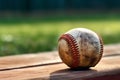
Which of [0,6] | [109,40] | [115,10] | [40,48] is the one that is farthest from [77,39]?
[115,10]

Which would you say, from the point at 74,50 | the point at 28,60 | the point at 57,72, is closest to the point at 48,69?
the point at 57,72

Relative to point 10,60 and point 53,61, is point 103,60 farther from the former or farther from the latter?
point 10,60

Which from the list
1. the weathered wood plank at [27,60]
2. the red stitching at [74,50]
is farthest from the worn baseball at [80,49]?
→ the weathered wood plank at [27,60]

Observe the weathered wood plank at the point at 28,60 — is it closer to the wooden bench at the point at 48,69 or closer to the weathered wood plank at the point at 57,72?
the wooden bench at the point at 48,69

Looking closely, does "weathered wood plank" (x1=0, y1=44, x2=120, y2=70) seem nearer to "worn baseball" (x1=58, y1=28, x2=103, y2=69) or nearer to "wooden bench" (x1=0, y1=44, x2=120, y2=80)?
"wooden bench" (x1=0, y1=44, x2=120, y2=80)

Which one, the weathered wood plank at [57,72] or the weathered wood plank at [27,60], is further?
the weathered wood plank at [27,60]

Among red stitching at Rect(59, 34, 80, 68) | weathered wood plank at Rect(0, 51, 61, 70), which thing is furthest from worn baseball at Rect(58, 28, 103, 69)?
weathered wood plank at Rect(0, 51, 61, 70)

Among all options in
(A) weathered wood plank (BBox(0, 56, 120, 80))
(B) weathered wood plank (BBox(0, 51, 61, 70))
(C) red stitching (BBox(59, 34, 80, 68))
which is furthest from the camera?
(B) weathered wood plank (BBox(0, 51, 61, 70))
